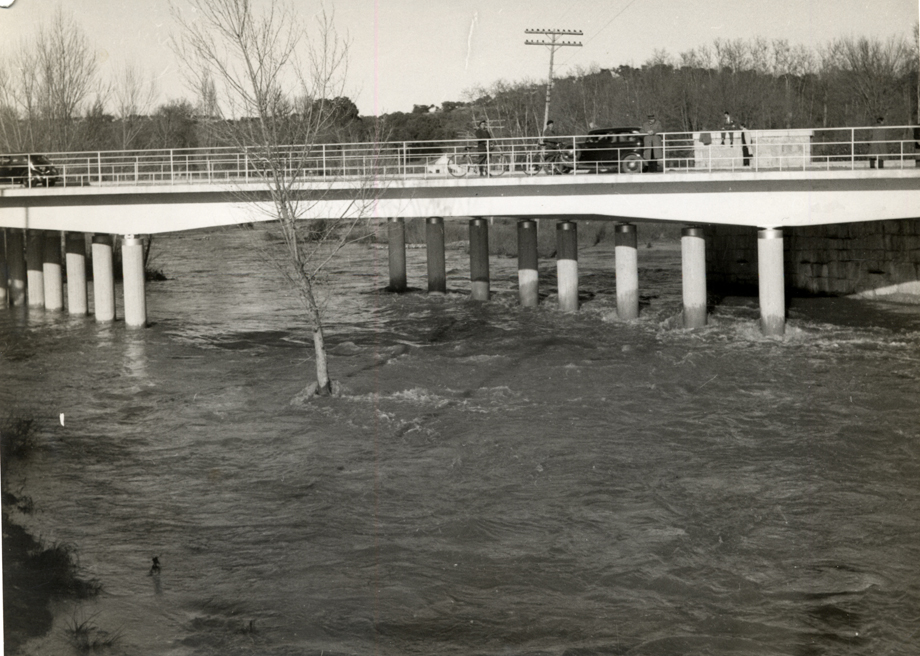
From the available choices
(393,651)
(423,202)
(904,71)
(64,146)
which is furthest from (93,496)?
(904,71)

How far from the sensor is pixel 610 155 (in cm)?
3064

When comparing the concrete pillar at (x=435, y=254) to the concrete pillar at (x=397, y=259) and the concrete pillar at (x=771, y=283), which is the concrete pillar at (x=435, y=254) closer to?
the concrete pillar at (x=397, y=259)

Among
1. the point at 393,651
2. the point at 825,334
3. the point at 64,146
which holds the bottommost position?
the point at 393,651

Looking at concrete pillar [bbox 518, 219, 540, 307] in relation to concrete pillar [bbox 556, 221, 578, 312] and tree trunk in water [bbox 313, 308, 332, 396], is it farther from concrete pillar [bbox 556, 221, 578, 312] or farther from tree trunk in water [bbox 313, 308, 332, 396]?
tree trunk in water [bbox 313, 308, 332, 396]

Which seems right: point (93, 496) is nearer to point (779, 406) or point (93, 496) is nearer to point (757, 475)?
point (757, 475)

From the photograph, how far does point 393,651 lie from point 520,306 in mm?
23962

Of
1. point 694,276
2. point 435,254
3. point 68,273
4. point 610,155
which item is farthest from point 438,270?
point 68,273

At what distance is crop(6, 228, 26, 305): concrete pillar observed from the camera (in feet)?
122

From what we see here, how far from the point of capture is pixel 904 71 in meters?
48.8

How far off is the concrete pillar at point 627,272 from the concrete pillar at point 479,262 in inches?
258

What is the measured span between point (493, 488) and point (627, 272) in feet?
50.8

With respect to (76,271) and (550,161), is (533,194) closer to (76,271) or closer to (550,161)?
(550,161)

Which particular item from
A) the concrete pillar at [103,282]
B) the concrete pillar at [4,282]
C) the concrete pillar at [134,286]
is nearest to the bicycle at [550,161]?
the concrete pillar at [134,286]

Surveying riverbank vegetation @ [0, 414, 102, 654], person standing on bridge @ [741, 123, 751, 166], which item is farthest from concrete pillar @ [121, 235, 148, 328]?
person standing on bridge @ [741, 123, 751, 166]
